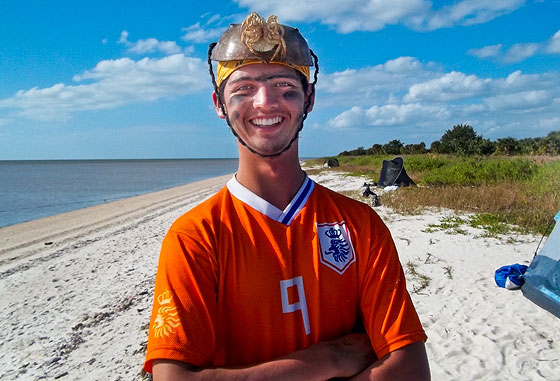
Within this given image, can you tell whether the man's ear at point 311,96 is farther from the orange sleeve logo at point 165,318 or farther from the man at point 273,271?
the orange sleeve logo at point 165,318

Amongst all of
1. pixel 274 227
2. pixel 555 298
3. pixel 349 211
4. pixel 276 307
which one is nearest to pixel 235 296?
pixel 276 307

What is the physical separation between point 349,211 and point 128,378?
10.4ft

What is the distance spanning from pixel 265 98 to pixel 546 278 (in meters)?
4.74

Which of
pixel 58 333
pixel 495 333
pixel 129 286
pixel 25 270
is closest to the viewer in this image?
pixel 495 333

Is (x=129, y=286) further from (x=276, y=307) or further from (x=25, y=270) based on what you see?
(x=276, y=307)

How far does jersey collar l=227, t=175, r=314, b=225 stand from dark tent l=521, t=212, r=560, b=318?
4088 mm

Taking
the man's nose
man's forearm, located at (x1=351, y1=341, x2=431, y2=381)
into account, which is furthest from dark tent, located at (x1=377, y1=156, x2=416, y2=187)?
the man's nose

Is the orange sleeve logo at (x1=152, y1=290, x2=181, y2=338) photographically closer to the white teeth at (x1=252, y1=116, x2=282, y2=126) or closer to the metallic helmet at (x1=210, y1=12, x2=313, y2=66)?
the white teeth at (x1=252, y1=116, x2=282, y2=126)

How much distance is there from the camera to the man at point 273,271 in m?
1.45

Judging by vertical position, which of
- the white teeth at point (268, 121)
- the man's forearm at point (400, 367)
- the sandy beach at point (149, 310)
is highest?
the white teeth at point (268, 121)

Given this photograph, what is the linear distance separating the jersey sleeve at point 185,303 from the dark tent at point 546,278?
441cm

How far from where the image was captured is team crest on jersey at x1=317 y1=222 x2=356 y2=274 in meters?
1.61

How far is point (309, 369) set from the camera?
4.72ft

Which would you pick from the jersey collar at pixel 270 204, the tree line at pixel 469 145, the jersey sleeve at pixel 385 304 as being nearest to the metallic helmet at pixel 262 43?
the jersey collar at pixel 270 204
